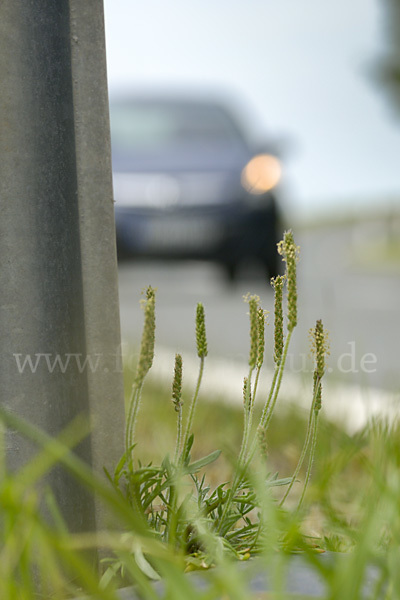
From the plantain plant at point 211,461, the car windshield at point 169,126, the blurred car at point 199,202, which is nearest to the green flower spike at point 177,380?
the plantain plant at point 211,461

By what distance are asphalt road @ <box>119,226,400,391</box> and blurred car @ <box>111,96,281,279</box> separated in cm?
19

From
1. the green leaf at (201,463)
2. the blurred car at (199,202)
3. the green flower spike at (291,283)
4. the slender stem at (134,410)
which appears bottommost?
the green leaf at (201,463)

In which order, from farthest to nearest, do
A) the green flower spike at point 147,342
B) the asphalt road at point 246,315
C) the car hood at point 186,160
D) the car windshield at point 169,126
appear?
the car windshield at point 169,126 → the car hood at point 186,160 → the asphalt road at point 246,315 → the green flower spike at point 147,342

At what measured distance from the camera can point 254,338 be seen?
1158mm

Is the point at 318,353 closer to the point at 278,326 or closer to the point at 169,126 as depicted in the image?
the point at 278,326

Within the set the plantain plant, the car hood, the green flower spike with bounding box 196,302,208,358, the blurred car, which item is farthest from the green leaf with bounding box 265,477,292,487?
the car hood

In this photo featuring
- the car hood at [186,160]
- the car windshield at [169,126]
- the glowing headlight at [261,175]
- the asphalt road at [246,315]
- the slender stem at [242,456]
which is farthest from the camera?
the car windshield at [169,126]

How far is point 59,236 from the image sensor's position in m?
1.29

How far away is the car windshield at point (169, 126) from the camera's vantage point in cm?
833

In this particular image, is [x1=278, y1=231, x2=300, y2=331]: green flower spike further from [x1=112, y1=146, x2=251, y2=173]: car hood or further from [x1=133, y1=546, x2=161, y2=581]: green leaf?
[x1=112, y1=146, x2=251, y2=173]: car hood

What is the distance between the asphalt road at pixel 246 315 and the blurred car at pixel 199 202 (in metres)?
0.19

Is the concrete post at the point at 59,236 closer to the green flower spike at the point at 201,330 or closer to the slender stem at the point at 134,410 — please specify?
the slender stem at the point at 134,410

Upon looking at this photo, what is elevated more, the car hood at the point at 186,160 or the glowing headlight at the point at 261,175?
the car hood at the point at 186,160

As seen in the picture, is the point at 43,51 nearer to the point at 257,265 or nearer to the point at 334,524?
the point at 334,524
